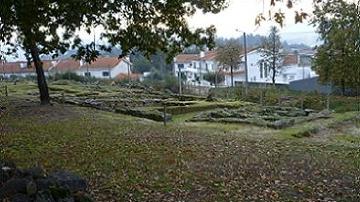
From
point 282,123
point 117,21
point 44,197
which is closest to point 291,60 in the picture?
point 282,123

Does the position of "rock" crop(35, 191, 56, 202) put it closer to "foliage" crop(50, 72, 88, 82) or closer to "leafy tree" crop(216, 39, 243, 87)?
"leafy tree" crop(216, 39, 243, 87)

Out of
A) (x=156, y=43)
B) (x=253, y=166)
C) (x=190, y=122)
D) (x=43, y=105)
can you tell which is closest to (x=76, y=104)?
(x=43, y=105)

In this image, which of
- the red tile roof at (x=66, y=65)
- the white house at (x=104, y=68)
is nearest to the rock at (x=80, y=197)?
the white house at (x=104, y=68)

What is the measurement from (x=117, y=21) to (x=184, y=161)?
3.87 meters

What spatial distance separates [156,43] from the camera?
13242mm

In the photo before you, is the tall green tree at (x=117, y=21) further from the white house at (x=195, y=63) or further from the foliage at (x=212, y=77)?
the white house at (x=195, y=63)

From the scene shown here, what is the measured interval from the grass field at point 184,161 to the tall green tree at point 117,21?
108 inches

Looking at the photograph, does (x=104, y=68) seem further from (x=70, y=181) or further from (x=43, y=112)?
(x=70, y=181)

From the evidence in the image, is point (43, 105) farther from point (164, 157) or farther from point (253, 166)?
point (253, 166)

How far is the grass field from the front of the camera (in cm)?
947

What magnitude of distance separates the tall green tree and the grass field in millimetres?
2746

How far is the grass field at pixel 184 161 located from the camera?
9469 mm

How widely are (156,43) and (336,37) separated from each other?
2675cm

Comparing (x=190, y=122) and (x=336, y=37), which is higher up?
(x=336, y=37)
